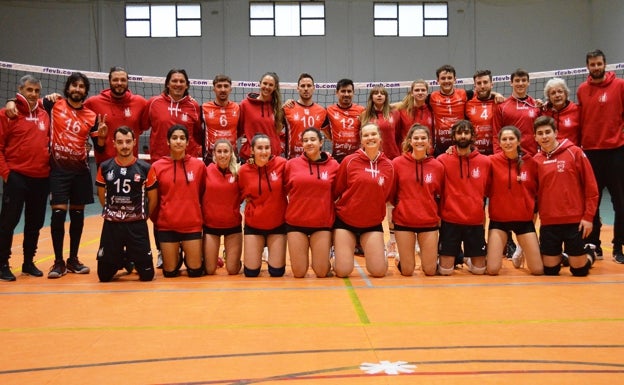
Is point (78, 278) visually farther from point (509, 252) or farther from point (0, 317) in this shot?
point (509, 252)

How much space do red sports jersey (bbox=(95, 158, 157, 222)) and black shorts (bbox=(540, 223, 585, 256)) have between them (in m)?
4.05

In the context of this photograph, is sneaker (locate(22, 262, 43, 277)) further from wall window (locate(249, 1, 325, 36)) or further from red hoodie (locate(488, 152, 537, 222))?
wall window (locate(249, 1, 325, 36))

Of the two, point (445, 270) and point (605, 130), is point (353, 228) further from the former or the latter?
point (605, 130)

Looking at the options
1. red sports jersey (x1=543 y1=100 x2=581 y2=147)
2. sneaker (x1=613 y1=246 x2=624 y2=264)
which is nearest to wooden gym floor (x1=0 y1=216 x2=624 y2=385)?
sneaker (x1=613 y1=246 x2=624 y2=264)

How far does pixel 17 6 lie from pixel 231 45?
7958mm

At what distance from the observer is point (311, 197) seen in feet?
18.7

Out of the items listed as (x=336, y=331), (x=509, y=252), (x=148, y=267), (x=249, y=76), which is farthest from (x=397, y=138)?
(x=249, y=76)

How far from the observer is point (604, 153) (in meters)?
6.34

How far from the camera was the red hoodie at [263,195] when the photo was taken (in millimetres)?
5828

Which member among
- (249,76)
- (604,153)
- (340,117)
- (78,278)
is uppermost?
(249,76)

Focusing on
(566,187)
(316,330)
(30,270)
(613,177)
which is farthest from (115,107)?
(613,177)

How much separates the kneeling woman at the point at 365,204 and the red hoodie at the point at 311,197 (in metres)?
0.13

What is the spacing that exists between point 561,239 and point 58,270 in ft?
17.0

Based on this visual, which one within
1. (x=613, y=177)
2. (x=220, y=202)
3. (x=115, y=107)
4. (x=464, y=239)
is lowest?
(x=464, y=239)
